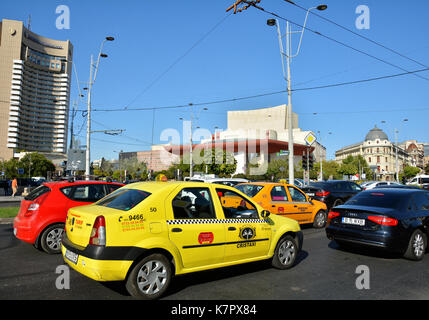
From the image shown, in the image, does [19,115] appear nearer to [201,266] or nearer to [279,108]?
[279,108]

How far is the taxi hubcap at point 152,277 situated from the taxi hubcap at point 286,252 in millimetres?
2368

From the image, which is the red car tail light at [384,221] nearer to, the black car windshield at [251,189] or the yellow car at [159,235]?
the yellow car at [159,235]

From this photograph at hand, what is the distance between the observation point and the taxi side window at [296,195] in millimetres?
10316

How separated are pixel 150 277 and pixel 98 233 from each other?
89 cm

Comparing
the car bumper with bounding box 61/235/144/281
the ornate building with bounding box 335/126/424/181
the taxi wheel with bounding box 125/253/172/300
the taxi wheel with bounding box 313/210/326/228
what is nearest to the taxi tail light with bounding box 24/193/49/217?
the car bumper with bounding box 61/235/144/281

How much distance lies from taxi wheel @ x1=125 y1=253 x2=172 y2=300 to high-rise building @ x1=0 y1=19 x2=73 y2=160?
123 meters

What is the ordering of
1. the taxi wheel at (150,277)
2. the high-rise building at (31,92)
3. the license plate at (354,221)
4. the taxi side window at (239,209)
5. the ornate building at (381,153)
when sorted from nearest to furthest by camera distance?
the taxi wheel at (150,277)
the taxi side window at (239,209)
the license plate at (354,221)
the high-rise building at (31,92)
the ornate building at (381,153)

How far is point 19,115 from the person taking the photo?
125 m

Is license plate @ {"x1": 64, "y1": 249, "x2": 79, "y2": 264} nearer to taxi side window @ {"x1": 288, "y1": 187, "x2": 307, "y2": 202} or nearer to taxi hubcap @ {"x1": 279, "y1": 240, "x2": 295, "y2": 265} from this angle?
taxi hubcap @ {"x1": 279, "y1": 240, "x2": 295, "y2": 265}

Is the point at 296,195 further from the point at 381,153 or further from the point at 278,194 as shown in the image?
the point at 381,153

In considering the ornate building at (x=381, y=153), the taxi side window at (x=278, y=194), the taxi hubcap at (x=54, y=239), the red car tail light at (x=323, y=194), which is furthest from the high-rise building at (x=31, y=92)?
the taxi hubcap at (x=54, y=239)

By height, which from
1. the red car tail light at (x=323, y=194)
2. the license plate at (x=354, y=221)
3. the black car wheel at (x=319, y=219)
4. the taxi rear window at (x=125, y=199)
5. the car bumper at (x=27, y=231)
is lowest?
the black car wheel at (x=319, y=219)

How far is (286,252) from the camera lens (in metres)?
5.79

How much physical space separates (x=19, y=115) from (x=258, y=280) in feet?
472
